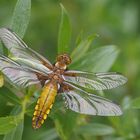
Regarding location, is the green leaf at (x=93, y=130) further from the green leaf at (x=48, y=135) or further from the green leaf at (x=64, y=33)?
the green leaf at (x=64, y=33)

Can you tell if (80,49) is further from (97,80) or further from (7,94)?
(7,94)

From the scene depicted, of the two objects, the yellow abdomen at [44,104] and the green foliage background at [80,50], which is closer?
the yellow abdomen at [44,104]

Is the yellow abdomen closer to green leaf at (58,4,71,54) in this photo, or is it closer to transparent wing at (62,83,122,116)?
transparent wing at (62,83,122,116)

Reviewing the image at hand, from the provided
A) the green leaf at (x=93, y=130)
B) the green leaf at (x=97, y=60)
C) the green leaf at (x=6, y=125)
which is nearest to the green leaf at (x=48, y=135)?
the green leaf at (x=93, y=130)

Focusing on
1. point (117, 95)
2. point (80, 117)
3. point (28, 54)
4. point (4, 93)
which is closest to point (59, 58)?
point (28, 54)

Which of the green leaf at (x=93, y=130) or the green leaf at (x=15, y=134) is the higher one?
the green leaf at (x=93, y=130)

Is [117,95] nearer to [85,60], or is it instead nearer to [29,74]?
[85,60]
